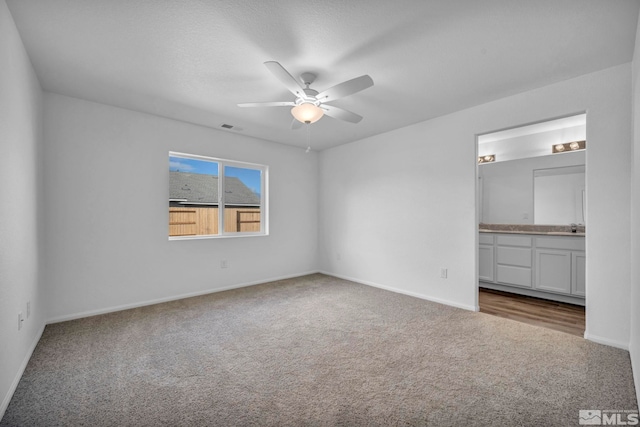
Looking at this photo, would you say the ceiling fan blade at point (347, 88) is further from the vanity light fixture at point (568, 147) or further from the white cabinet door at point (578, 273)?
the vanity light fixture at point (568, 147)

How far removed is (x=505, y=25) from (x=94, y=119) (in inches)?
154

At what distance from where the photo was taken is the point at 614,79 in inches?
96.0

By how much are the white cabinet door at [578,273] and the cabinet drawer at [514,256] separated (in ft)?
1.53

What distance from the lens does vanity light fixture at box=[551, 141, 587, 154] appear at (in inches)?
159

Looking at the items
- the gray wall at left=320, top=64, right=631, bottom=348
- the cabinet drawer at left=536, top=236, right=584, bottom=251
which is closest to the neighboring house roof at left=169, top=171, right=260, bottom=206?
the gray wall at left=320, top=64, right=631, bottom=348

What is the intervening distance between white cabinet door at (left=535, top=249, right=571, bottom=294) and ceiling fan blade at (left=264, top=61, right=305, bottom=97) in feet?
12.3

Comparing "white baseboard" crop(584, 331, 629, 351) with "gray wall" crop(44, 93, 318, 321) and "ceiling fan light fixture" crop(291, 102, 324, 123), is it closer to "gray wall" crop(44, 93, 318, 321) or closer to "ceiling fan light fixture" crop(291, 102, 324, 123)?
"ceiling fan light fixture" crop(291, 102, 324, 123)

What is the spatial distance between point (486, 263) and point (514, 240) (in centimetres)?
52

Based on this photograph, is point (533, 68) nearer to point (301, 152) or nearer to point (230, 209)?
point (301, 152)

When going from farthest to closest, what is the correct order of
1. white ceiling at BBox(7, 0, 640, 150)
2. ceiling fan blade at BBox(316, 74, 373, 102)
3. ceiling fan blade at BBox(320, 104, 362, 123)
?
ceiling fan blade at BBox(320, 104, 362, 123) → ceiling fan blade at BBox(316, 74, 373, 102) → white ceiling at BBox(7, 0, 640, 150)

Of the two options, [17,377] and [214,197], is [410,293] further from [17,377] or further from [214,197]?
[17,377]

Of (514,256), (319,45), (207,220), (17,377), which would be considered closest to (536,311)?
(514,256)

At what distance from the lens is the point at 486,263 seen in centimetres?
438

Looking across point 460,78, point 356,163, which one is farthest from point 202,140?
point 460,78
